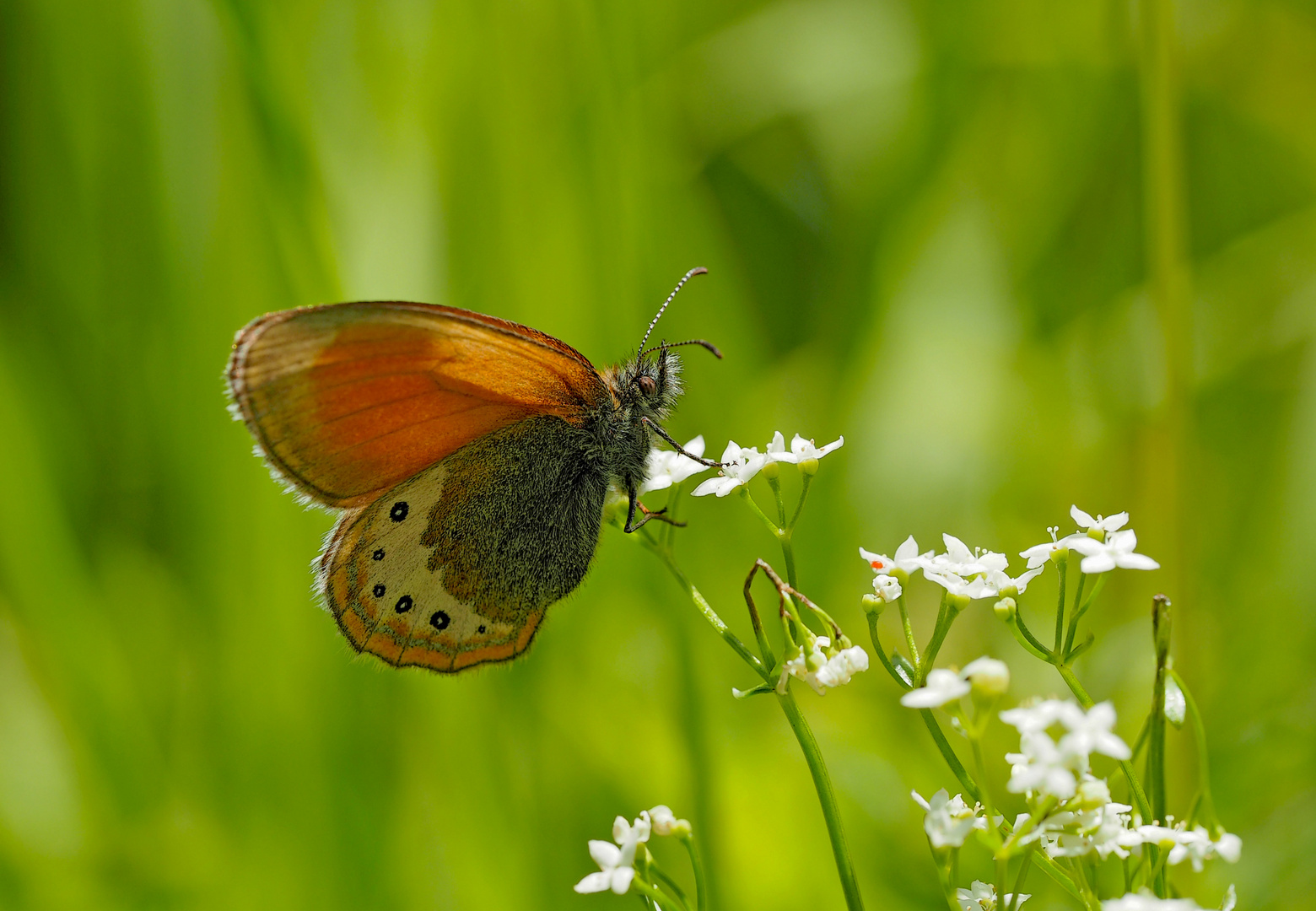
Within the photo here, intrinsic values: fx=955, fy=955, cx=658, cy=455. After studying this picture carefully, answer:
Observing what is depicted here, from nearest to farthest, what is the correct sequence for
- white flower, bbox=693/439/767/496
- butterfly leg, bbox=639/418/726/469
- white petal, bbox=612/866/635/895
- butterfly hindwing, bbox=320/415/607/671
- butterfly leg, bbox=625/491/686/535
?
white petal, bbox=612/866/635/895
white flower, bbox=693/439/767/496
butterfly leg, bbox=625/491/686/535
butterfly leg, bbox=639/418/726/469
butterfly hindwing, bbox=320/415/607/671

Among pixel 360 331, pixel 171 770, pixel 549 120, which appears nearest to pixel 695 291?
pixel 549 120

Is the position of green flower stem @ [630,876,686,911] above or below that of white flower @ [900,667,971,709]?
below

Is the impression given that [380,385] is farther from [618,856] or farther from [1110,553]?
[1110,553]

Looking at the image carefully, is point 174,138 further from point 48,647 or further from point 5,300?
point 48,647

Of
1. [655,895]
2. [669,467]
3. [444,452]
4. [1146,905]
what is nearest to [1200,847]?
[1146,905]

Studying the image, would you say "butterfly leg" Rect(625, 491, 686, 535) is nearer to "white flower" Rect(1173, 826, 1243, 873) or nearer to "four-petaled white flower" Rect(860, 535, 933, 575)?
"four-petaled white flower" Rect(860, 535, 933, 575)

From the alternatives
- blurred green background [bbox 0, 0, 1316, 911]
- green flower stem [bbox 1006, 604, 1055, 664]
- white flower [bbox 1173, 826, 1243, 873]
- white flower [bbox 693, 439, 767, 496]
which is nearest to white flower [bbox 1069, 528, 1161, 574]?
green flower stem [bbox 1006, 604, 1055, 664]
